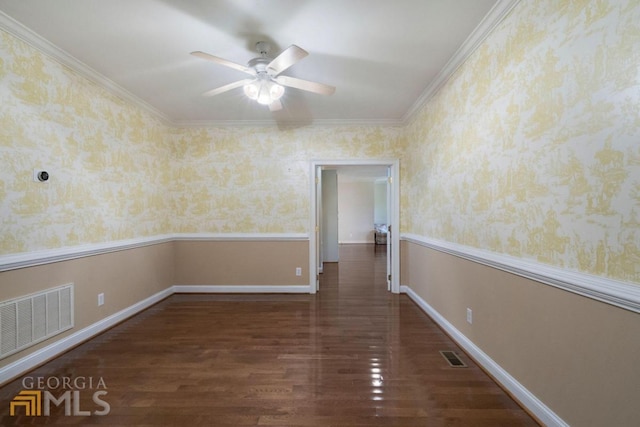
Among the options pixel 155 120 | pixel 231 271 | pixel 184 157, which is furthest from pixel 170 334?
pixel 155 120

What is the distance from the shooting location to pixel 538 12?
62.2 inches

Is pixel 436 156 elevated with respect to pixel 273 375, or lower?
elevated

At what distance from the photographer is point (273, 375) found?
2.03m

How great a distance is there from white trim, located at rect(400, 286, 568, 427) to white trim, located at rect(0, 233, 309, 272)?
88.0 inches

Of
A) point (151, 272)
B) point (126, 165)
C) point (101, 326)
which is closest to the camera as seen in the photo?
point (101, 326)

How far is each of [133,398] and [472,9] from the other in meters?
3.50

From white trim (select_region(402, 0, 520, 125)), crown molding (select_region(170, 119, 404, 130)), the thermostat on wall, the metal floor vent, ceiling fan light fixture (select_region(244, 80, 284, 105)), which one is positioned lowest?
the metal floor vent

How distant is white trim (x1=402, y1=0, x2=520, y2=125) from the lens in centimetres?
181

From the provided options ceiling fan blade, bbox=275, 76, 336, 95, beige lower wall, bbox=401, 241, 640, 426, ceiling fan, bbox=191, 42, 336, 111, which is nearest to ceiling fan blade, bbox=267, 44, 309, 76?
ceiling fan, bbox=191, 42, 336, 111

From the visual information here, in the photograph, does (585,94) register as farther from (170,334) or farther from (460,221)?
(170,334)

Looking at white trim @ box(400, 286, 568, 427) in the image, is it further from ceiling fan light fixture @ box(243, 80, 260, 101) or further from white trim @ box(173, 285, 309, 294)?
ceiling fan light fixture @ box(243, 80, 260, 101)

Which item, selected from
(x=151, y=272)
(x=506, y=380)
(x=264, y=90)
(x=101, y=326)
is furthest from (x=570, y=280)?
(x=151, y=272)

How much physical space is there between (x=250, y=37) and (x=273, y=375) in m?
2.64

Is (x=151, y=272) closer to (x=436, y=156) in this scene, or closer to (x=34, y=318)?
(x=34, y=318)
